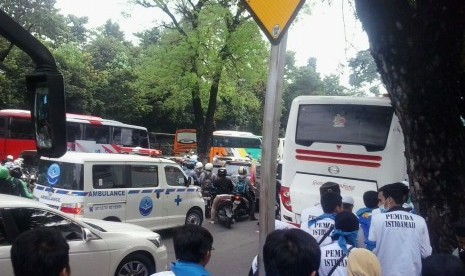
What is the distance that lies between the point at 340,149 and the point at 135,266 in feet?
11.7

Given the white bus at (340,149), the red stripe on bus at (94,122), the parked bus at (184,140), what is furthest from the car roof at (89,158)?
the parked bus at (184,140)

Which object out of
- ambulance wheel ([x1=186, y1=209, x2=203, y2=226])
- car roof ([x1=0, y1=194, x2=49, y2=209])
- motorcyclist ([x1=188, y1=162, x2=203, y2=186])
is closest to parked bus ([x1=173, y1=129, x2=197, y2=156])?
motorcyclist ([x1=188, y1=162, x2=203, y2=186])

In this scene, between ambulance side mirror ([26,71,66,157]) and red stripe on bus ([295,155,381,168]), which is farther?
red stripe on bus ([295,155,381,168])

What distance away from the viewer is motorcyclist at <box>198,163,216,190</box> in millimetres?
13823

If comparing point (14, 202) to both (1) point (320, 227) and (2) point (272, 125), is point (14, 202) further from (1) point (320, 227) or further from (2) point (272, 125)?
(2) point (272, 125)

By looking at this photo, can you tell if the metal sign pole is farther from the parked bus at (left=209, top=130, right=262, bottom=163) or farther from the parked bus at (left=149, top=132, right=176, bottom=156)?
the parked bus at (left=149, top=132, right=176, bottom=156)

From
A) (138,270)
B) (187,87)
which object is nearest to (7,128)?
(187,87)

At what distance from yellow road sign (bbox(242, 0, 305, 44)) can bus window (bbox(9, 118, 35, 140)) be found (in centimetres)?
2088

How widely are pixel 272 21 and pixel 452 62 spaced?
8.07ft

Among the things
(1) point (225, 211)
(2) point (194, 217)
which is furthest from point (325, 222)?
(1) point (225, 211)

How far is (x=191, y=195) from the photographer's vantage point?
11141 millimetres

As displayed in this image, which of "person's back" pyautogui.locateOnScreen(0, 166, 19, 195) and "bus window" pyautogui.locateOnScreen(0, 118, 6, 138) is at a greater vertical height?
"bus window" pyautogui.locateOnScreen(0, 118, 6, 138)

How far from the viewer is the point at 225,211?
12.2m

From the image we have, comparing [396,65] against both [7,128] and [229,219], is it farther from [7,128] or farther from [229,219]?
[7,128]
